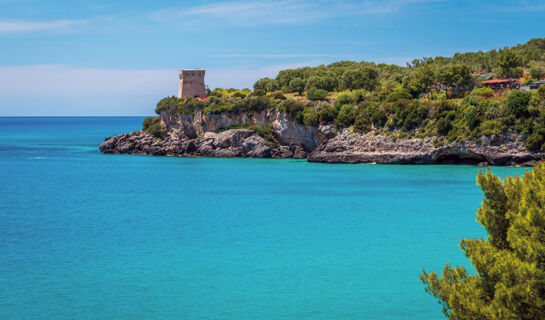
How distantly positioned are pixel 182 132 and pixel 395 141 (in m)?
32.2

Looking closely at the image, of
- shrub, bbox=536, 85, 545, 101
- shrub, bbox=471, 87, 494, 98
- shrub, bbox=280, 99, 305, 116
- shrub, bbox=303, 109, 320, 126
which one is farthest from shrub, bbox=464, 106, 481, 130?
shrub, bbox=280, 99, 305, 116

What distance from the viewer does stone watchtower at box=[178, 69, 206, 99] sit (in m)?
89.9

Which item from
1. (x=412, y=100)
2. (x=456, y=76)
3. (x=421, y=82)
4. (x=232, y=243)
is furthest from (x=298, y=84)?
(x=232, y=243)

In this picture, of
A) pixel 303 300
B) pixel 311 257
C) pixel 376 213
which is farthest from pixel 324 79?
pixel 303 300

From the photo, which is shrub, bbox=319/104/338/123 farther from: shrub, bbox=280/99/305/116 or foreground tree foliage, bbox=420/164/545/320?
foreground tree foliage, bbox=420/164/545/320

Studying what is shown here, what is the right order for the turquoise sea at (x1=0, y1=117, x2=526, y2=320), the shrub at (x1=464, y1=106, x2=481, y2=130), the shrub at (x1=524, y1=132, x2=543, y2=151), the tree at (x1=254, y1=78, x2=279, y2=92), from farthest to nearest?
the tree at (x1=254, y1=78, x2=279, y2=92) < the shrub at (x1=464, y1=106, x2=481, y2=130) < the shrub at (x1=524, y1=132, x2=543, y2=151) < the turquoise sea at (x1=0, y1=117, x2=526, y2=320)

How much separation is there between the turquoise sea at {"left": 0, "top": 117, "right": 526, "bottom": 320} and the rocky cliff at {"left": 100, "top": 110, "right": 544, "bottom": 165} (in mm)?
5122

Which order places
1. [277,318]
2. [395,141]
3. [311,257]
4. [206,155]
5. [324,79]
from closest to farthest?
[277,318] < [311,257] < [395,141] < [206,155] < [324,79]

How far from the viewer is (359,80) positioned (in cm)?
8162

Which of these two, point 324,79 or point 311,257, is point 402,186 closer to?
point 311,257

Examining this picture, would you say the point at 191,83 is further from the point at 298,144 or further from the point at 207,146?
the point at 298,144

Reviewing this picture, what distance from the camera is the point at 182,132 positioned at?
267 feet

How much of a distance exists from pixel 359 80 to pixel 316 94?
27.4 feet

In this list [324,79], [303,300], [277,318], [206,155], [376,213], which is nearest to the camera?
[277,318]
